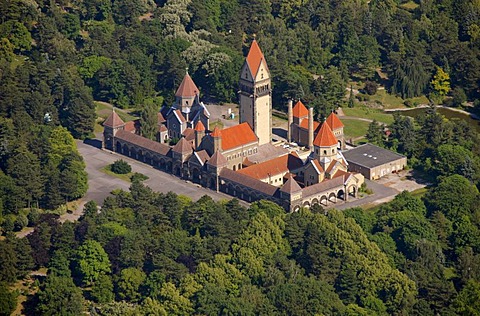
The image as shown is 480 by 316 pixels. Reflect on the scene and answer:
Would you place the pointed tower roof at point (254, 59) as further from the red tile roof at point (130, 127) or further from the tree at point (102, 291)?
the tree at point (102, 291)

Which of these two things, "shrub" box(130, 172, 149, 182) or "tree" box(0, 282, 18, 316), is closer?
"tree" box(0, 282, 18, 316)

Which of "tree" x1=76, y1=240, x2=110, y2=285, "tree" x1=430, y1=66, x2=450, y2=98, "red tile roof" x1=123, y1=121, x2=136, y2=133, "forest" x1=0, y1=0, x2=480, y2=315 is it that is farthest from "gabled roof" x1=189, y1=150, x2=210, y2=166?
"tree" x1=430, y1=66, x2=450, y2=98

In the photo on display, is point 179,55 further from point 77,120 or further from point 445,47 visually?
A: point 445,47

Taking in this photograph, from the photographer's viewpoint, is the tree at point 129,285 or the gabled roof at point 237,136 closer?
the tree at point 129,285

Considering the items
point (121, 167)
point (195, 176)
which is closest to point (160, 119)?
point (121, 167)

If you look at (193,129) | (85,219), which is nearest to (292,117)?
(193,129)

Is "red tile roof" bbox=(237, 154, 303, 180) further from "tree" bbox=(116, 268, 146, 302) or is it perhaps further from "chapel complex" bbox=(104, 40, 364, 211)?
"tree" bbox=(116, 268, 146, 302)

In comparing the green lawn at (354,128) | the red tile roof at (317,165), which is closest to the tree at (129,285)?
the red tile roof at (317,165)

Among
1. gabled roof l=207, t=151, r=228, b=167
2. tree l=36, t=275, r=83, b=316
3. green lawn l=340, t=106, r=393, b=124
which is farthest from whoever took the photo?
green lawn l=340, t=106, r=393, b=124
